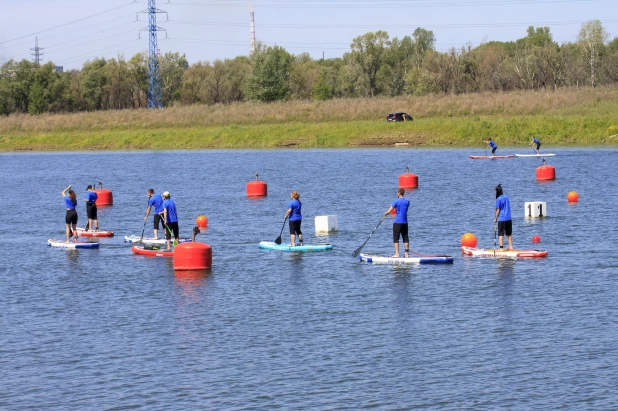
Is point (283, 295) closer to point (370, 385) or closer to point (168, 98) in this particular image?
point (370, 385)

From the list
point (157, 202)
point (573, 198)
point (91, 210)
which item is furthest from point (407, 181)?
point (157, 202)

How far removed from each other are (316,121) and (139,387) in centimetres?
8688

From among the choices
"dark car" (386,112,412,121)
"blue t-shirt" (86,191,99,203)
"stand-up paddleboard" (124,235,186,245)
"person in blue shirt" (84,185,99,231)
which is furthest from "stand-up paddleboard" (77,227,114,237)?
"dark car" (386,112,412,121)

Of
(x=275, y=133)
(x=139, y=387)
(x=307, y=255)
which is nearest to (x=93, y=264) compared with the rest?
(x=307, y=255)

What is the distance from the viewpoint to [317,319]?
2562 cm

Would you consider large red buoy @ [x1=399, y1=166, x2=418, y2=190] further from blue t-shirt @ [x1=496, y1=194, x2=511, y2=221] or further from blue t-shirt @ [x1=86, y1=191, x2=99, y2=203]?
blue t-shirt @ [x1=496, y1=194, x2=511, y2=221]

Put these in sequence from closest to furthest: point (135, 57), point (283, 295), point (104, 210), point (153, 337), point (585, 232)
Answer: point (153, 337), point (283, 295), point (585, 232), point (104, 210), point (135, 57)

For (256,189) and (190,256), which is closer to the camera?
(190,256)

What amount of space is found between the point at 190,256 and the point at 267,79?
9685 cm

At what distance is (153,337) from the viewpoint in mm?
24188

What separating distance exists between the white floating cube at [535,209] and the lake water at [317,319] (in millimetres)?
652

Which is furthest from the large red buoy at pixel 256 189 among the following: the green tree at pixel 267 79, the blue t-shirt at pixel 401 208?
the green tree at pixel 267 79

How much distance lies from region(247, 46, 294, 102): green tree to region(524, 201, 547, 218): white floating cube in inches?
3380

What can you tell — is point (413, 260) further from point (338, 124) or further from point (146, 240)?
point (338, 124)
